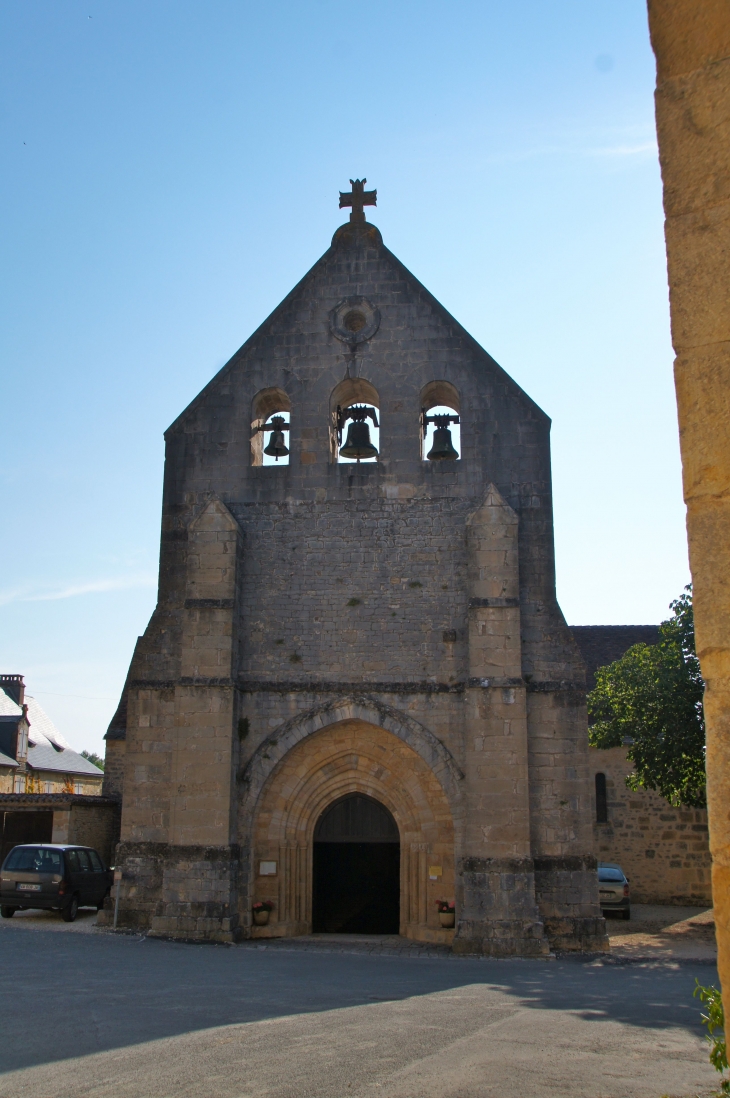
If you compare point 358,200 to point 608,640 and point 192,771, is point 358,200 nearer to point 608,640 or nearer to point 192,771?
point 192,771

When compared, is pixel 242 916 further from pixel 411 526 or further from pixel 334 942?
pixel 411 526

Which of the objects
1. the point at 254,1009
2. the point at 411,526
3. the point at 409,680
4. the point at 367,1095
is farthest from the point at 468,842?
the point at 367,1095

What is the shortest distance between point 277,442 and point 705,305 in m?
12.6

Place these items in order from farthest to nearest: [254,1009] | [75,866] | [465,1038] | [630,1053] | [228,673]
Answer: [75,866], [228,673], [254,1009], [465,1038], [630,1053]

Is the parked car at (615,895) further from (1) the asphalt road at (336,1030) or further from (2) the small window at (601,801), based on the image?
(1) the asphalt road at (336,1030)

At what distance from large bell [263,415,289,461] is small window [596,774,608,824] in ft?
42.0

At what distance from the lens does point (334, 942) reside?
13.4m

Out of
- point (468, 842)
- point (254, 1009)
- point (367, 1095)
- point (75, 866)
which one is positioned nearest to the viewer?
point (367, 1095)

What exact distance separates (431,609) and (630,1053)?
8.25 metres

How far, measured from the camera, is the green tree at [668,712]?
1591 centimetres

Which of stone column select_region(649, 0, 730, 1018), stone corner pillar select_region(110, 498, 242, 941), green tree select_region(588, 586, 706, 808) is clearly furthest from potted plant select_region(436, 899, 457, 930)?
stone column select_region(649, 0, 730, 1018)

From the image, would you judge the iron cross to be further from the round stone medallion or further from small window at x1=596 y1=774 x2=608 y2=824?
small window at x1=596 y1=774 x2=608 y2=824

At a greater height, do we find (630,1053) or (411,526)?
(411,526)

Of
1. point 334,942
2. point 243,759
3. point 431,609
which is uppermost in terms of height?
point 431,609
